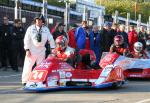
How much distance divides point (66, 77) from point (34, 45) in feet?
4.56

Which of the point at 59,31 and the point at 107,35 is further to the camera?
the point at 107,35

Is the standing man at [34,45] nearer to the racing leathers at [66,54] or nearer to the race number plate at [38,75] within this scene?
the racing leathers at [66,54]

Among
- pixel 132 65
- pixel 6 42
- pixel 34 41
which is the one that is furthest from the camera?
pixel 6 42

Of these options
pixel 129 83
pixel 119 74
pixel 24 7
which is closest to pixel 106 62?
pixel 129 83

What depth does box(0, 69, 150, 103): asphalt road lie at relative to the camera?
1030 cm

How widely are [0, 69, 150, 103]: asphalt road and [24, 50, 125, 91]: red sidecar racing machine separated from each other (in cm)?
15

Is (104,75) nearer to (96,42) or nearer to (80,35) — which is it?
(80,35)

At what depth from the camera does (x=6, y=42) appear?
17547 millimetres

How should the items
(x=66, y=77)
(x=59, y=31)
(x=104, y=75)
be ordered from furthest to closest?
1. (x=59, y=31)
2. (x=104, y=75)
3. (x=66, y=77)

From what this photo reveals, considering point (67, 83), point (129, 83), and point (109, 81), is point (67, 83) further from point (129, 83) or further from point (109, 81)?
point (129, 83)

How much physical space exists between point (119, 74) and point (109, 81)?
0.48 meters

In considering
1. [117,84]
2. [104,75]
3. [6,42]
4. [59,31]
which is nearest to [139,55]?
[59,31]

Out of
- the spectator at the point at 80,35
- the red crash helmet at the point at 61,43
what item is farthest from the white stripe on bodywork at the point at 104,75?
the spectator at the point at 80,35

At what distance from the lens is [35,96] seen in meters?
11.0
